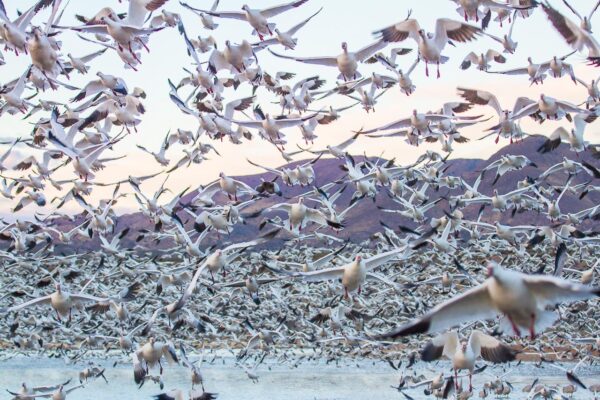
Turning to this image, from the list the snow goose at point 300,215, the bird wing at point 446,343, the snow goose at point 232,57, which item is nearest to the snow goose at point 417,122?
the snow goose at point 300,215

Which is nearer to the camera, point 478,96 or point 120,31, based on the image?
point 120,31

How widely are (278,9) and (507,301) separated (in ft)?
25.3

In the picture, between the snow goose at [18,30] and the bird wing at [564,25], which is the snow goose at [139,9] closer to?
the snow goose at [18,30]

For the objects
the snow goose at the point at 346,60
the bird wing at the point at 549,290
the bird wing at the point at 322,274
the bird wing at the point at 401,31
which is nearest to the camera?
the bird wing at the point at 549,290

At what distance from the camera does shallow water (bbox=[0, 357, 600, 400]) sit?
2978 cm

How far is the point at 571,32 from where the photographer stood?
1122 centimetres

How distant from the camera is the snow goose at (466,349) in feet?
42.2

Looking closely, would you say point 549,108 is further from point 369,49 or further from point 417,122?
point 369,49

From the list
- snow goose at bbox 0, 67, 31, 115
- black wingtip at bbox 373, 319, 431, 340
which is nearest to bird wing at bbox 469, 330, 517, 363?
black wingtip at bbox 373, 319, 431, 340

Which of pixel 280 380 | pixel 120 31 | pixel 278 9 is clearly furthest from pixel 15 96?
pixel 280 380

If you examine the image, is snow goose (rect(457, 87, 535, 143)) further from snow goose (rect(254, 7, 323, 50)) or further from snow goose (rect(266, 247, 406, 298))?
snow goose (rect(266, 247, 406, 298))

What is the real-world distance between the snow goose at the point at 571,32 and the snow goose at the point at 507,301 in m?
3.55

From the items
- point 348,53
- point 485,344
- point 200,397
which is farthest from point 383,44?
point 200,397

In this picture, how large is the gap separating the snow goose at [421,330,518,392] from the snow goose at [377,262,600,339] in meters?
2.93
